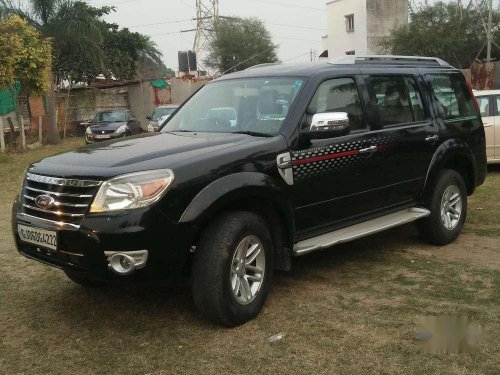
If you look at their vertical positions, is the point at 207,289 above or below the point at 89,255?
below

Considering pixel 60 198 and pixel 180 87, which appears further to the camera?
pixel 180 87

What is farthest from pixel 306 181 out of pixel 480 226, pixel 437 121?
pixel 480 226

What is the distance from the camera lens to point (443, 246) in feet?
19.7

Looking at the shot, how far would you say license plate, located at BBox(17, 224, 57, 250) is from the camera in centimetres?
379

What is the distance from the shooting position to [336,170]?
15.4 ft

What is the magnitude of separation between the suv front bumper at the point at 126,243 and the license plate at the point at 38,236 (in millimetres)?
42

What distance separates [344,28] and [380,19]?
359cm

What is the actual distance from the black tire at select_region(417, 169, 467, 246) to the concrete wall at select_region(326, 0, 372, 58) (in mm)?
43947

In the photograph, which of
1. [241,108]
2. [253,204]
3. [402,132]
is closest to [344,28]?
[402,132]

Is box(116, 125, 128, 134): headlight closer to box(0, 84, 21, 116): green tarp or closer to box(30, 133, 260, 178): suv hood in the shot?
box(0, 84, 21, 116): green tarp

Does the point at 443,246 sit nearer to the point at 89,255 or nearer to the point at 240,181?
the point at 240,181

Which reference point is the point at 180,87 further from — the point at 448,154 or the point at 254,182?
the point at 254,182

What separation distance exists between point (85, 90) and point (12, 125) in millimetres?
7713

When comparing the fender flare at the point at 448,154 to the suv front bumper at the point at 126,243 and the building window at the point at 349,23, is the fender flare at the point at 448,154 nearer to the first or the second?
the suv front bumper at the point at 126,243
